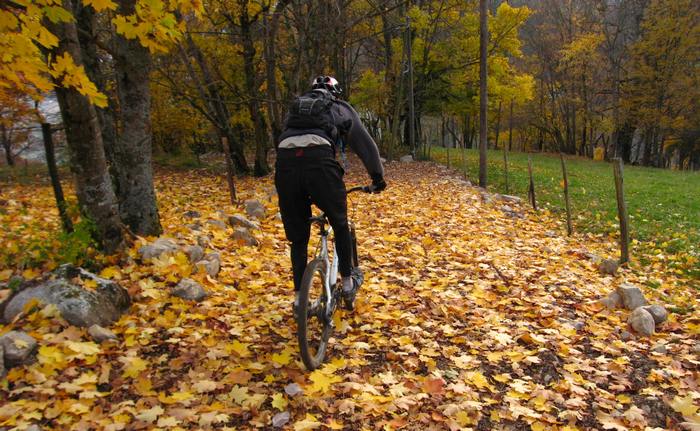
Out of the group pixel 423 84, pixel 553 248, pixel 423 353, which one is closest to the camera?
pixel 423 353

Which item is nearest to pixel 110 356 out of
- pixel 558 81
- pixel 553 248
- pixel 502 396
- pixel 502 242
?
pixel 502 396

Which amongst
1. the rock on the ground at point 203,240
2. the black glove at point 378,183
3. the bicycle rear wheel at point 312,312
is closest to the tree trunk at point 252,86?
the rock on the ground at point 203,240

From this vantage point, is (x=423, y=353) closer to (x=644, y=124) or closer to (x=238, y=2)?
(x=238, y=2)

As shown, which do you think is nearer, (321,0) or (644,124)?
A: (321,0)

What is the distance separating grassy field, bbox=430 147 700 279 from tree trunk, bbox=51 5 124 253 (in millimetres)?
8303

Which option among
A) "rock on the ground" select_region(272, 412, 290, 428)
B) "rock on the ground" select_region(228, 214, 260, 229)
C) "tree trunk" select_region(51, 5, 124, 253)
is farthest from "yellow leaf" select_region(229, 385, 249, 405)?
"rock on the ground" select_region(228, 214, 260, 229)

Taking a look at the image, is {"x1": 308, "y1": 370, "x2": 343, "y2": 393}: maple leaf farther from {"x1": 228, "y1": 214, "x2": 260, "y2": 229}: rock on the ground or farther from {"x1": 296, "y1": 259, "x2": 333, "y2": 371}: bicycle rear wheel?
{"x1": 228, "y1": 214, "x2": 260, "y2": 229}: rock on the ground

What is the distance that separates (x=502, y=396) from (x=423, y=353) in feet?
2.45

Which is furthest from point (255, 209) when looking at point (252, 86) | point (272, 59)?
point (252, 86)

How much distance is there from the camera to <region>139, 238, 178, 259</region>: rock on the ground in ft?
16.3

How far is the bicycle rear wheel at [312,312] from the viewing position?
10.5ft

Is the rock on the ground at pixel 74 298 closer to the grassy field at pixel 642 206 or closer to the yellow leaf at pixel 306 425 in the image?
the yellow leaf at pixel 306 425

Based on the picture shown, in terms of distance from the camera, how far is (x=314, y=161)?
3.27 metres

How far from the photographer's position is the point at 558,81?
35.2 meters
